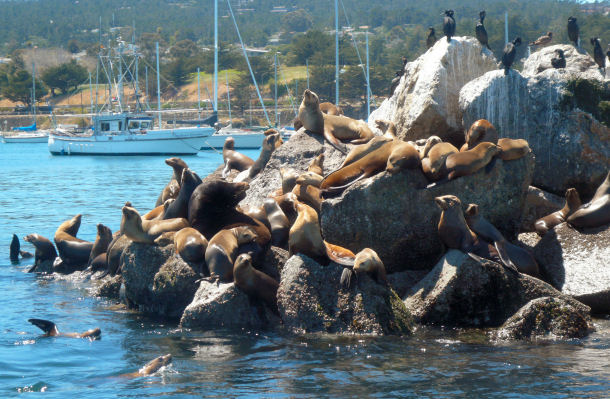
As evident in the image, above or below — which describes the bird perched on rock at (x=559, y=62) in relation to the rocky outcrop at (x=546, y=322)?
above

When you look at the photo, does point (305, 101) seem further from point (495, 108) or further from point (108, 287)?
point (108, 287)

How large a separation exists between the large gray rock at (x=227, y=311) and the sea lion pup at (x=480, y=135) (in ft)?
12.3

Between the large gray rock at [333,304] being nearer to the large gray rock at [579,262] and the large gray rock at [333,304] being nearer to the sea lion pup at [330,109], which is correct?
the large gray rock at [579,262]

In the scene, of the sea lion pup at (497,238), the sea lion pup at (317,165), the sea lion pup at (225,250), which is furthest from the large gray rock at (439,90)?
the sea lion pup at (225,250)

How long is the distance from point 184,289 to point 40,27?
173 meters

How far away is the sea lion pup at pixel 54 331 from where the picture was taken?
9.78 meters

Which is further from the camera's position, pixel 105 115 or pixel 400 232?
pixel 105 115

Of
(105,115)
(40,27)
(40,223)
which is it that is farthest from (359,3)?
(40,223)

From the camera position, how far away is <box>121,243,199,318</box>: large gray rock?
1043 centimetres

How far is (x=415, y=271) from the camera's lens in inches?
404

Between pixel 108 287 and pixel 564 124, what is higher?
pixel 564 124

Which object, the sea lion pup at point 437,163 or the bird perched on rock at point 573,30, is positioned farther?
the bird perched on rock at point 573,30

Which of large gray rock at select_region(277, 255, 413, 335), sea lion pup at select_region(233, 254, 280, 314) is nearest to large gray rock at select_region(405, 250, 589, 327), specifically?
large gray rock at select_region(277, 255, 413, 335)

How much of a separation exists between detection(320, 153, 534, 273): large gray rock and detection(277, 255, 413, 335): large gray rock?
0.95 metres
